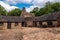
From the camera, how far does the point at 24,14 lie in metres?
57.0

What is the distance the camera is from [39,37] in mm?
12391

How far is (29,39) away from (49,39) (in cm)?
162

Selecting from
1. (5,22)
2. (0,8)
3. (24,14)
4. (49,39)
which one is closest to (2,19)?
(5,22)

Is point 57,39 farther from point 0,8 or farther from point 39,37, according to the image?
point 0,8

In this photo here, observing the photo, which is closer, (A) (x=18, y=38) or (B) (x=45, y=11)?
(A) (x=18, y=38)

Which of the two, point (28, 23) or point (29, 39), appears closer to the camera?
point (29, 39)

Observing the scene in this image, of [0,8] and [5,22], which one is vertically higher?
[0,8]

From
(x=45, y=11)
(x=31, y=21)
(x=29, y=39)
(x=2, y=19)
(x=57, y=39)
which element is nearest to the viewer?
(x=57, y=39)

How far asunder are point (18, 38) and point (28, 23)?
1244 inches

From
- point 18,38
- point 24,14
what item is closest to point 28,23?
point 24,14

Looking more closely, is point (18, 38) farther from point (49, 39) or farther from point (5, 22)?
point (5, 22)

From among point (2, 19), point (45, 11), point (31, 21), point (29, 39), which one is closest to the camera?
point (29, 39)

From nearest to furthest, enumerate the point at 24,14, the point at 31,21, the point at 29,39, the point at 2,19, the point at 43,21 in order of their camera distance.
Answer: the point at 29,39 < the point at 43,21 < the point at 31,21 < the point at 2,19 < the point at 24,14

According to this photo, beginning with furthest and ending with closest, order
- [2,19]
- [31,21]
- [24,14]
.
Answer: [24,14] < [2,19] < [31,21]
